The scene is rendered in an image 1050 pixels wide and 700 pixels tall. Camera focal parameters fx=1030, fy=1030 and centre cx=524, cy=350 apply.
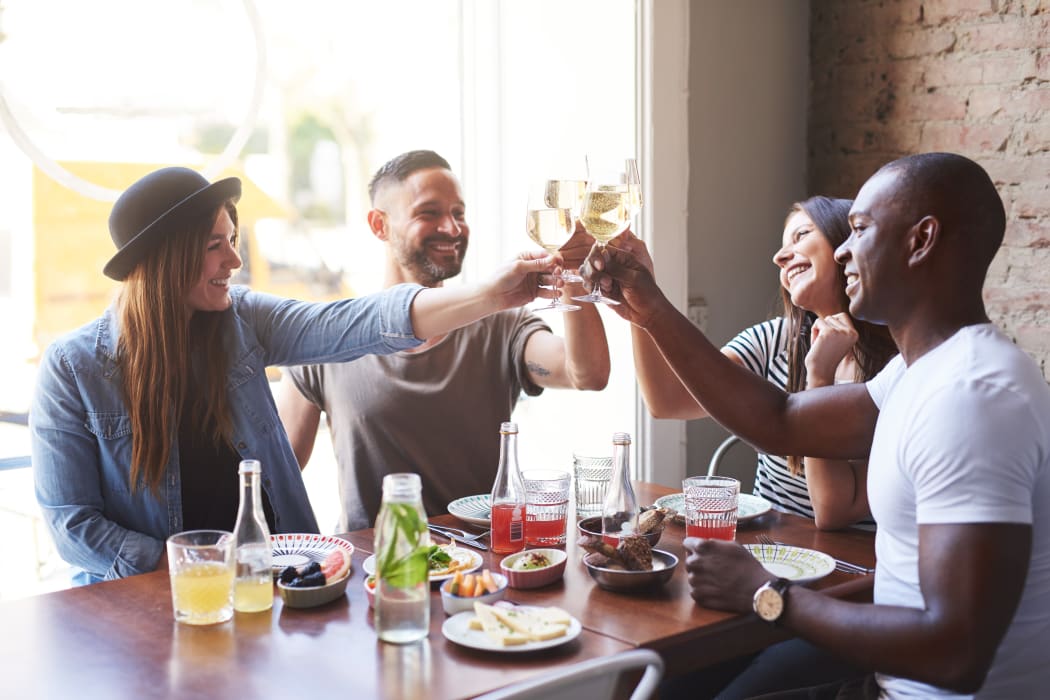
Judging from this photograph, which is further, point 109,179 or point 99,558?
point 109,179

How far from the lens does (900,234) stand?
1387mm

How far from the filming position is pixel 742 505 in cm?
201

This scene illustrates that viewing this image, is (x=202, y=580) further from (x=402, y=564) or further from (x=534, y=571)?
(x=534, y=571)

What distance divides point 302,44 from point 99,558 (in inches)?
64.0

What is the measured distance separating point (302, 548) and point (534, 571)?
44 cm

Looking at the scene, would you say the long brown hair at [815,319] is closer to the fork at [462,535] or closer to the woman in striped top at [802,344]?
the woman in striped top at [802,344]

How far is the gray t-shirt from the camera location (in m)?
2.46

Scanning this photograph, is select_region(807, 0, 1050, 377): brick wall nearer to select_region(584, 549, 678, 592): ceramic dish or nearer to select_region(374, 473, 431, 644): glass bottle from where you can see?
select_region(584, 549, 678, 592): ceramic dish

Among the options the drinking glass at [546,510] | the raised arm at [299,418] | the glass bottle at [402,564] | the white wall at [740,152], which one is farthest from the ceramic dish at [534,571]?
the white wall at [740,152]

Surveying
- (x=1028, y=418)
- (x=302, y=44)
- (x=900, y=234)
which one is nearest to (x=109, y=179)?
(x=302, y=44)

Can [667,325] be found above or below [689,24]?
below

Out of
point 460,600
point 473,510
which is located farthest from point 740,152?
point 460,600

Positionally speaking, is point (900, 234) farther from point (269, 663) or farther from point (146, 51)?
point (146, 51)

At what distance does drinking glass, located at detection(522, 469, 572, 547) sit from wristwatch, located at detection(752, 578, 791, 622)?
43cm
